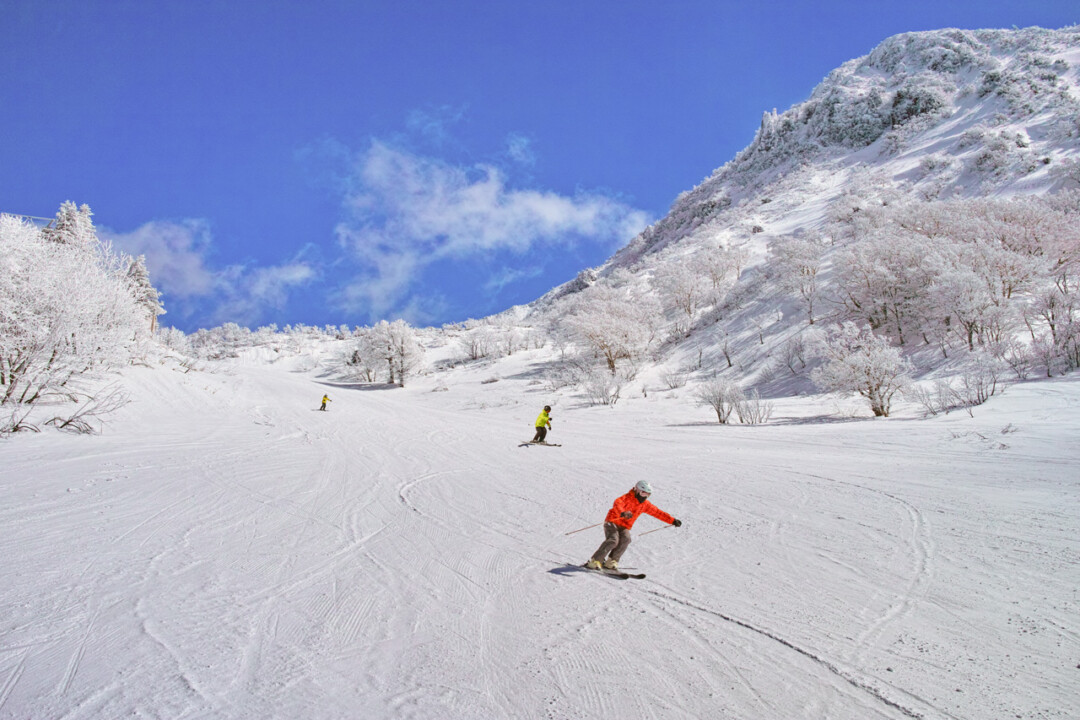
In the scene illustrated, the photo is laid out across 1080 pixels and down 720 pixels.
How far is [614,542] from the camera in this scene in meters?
5.48

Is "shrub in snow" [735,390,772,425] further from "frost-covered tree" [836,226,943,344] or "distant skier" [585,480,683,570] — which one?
"distant skier" [585,480,683,570]

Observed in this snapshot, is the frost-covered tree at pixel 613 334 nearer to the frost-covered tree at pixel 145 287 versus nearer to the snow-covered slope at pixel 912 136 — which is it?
the snow-covered slope at pixel 912 136

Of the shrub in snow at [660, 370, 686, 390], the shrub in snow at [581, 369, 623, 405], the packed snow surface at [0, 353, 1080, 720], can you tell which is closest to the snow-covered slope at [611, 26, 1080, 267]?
the shrub in snow at [660, 370, 686, 390]

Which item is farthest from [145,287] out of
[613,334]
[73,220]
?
[613,334]

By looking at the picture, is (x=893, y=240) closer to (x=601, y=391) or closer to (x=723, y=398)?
(x=723, y=398)

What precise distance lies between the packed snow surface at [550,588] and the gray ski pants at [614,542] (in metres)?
0.29

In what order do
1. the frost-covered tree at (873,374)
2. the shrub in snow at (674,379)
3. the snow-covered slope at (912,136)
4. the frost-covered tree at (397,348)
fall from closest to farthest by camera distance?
the frost-covered tree at (873,374) < the shrub in snow at (674,379) < the snow-covered slope at (912,136) < the frost-covered tree at (397,348)

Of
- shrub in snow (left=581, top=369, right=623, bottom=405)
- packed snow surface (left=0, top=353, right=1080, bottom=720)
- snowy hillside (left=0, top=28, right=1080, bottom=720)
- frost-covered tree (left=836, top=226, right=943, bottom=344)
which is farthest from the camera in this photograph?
shrub in snow (left=581, top=369, right=623, bottom=405)

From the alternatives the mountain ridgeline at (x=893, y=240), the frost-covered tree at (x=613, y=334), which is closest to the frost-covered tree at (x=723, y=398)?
the mountain ridgeline at (x=893, y=240)

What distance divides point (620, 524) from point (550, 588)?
106 cm

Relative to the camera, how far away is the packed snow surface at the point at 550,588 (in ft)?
11.0

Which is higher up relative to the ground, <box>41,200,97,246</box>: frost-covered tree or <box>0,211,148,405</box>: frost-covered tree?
<box>41,200,97,246</box>: frost-covered tree

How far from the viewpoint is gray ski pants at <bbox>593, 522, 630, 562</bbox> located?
5.43 metres

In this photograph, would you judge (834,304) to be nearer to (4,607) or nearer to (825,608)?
(825,608)
